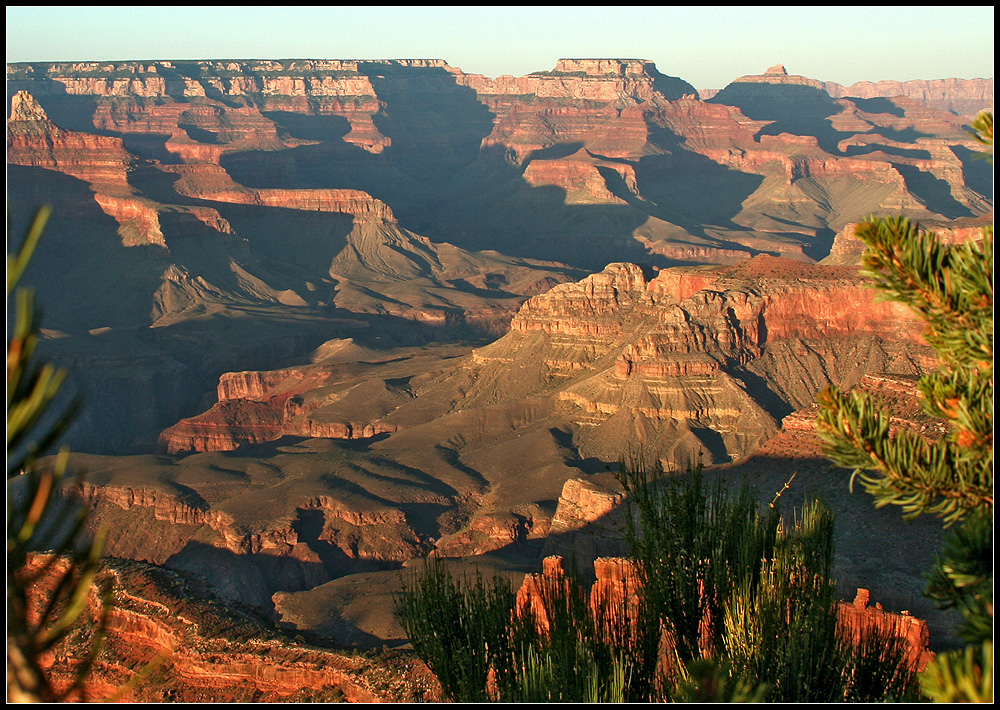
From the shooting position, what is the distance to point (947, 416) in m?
9.62

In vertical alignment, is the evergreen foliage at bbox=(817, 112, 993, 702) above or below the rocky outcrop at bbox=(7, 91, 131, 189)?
below

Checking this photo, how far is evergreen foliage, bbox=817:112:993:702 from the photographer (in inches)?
357

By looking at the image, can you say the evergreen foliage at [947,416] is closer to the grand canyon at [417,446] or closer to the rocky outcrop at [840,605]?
the grand canyon at [417,446]

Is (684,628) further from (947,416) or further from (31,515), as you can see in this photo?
(31,515)

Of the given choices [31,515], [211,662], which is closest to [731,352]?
[211,662]

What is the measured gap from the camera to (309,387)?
10969 cm

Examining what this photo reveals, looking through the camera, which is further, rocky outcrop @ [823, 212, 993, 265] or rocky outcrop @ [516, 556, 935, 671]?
rocky outcrop @ [823, 212, 993, 265]

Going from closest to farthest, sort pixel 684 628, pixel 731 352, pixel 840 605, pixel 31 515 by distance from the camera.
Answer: pixel 31 515
pixel 684 628
pixel 840 605
pixel 731 352

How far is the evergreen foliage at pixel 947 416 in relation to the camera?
906 cm

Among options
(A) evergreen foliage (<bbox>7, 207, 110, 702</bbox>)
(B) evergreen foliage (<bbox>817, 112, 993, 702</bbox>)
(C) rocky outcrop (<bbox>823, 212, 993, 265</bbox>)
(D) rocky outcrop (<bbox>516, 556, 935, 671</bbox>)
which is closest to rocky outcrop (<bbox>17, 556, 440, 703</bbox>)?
(D) rocky outcrop (<bbox>516, 556, 935, 671</bbox>)

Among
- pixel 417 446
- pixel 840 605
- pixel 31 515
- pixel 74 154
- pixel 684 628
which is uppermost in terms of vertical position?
pixel 74 154

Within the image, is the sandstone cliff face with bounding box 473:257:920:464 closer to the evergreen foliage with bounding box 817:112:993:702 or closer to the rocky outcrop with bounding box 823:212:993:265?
the rocky outcrop with bounding box 823:212:993:265

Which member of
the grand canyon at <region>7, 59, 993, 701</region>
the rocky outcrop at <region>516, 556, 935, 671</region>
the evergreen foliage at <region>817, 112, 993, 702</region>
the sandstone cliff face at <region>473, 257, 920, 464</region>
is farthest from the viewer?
the sandstone cliff face at <region>473, 257, 920, 464</region>

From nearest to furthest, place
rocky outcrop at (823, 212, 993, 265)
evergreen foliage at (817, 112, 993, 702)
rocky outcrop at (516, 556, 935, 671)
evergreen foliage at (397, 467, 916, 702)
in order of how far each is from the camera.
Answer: evergreen foliage at (817, 112, 993, 702) < evergreen foliage at (397, 467, 916, 702) < rocky outcrop at (516, 556, 935, 671) < rocky outcrop at (823, 212, 993, 265)
